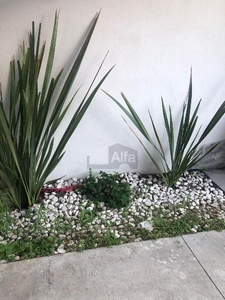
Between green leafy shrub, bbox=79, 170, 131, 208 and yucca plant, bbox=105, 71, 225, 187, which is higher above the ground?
yucca plant, bbox=105, 71, 225, 187

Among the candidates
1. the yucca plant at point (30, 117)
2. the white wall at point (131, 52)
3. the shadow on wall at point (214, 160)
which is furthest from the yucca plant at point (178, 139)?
the yucca plant at point (30, 117)

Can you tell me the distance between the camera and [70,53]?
1.63 m

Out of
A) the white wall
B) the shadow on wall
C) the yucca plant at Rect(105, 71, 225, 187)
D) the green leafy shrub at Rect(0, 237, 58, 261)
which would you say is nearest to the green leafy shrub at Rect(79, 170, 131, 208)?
the white wall

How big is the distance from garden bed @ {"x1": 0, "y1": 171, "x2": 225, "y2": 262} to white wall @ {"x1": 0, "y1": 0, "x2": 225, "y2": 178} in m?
0.32

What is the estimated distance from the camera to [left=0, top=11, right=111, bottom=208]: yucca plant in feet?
4.63

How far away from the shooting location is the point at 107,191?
1842 millimetres

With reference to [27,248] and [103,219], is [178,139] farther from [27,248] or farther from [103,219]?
[27,248]

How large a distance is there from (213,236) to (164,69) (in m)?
1.15

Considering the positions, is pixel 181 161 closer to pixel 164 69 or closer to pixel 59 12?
pixel 164 69

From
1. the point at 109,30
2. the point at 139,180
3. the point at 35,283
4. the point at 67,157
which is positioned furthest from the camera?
the point at 139,180

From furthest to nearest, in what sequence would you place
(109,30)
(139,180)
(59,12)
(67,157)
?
(139,180) → (67,157) → (109,30) → (59,12)

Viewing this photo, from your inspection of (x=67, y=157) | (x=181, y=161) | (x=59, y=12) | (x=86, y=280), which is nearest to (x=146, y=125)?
(x=181, y=161)

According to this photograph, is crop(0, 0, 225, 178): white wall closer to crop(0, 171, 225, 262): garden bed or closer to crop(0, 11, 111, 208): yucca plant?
crop(0, 11, 111, 208): yucca plant

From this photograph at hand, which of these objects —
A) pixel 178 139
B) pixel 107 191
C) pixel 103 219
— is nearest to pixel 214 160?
pixel 178 139
